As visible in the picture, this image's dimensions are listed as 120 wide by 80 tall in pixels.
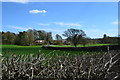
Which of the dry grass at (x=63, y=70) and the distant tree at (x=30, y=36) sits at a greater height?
the distant tree at (x=30, y=36)

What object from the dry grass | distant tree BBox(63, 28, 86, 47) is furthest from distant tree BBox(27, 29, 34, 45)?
the dry grass

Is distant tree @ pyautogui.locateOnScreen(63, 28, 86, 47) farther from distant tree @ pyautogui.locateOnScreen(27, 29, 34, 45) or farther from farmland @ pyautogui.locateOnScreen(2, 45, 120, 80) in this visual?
farmland @ pyautogui.locateOnScreen(2, 45, 120, 80)

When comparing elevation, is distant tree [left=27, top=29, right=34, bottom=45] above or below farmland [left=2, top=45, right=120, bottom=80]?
above

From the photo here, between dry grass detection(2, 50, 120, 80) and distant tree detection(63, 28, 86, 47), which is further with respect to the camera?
distant tree detection(63, 28, 86, 47)

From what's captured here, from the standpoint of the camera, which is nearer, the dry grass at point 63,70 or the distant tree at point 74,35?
the dry grass at point 63,70

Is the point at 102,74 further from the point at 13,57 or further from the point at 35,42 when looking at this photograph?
the point at 35,42

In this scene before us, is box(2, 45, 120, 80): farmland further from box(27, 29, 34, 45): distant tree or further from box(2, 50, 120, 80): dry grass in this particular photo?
box(27, 29, 34, 45): distant tree

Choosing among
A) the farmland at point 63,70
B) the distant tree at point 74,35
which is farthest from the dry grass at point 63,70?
the distant tree at point 74,35

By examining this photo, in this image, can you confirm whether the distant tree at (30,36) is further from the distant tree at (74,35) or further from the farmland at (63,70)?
A: the farmland at (63,70)

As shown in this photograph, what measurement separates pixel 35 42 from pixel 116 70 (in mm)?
30453

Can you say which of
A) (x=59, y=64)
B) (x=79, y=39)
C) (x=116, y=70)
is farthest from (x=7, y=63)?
(x=79, y=39)

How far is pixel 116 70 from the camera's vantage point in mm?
1369

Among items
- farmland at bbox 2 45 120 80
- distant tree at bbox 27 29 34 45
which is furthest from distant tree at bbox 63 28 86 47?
farmland at bbox 2 45 120 80

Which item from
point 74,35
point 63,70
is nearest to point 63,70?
point 63,70
